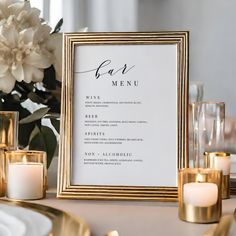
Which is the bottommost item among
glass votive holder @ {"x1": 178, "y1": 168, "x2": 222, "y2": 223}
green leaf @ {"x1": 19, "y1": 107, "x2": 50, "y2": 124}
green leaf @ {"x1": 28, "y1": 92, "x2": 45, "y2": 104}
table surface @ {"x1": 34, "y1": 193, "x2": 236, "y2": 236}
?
table surface @ {"x1": 34, "y1": 193, "x2": 236, "y2": 236}

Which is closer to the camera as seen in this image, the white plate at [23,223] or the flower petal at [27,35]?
the white plate at [23,223]

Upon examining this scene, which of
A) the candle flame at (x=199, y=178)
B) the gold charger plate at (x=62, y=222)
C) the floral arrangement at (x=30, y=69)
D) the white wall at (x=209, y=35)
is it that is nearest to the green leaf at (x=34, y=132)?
the floral arrangement at (x=30, y=69)

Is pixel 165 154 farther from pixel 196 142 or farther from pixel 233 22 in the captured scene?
pixel 233 22

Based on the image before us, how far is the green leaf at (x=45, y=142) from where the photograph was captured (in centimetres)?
83

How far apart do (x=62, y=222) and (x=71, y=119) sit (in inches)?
8.2

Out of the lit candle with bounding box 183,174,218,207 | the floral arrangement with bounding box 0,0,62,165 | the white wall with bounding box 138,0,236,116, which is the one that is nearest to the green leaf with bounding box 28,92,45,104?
the floral arrangement with bounding box 0,0,62,165

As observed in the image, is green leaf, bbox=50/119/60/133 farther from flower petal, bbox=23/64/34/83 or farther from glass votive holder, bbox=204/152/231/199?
glass votive holder, bbox=204/152/231/199

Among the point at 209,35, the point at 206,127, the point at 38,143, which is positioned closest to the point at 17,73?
the point at 38,143

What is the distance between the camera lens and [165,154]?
2.26 feet

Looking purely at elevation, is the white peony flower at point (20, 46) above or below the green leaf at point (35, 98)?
above

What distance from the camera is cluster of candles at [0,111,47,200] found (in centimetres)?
71

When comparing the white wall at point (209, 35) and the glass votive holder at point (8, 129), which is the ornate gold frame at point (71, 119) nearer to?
the glass votive holder at point (8, 129)

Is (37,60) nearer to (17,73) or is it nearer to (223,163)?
(17,73)

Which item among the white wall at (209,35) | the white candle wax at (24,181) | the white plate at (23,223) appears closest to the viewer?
the white plate at (23,223)
